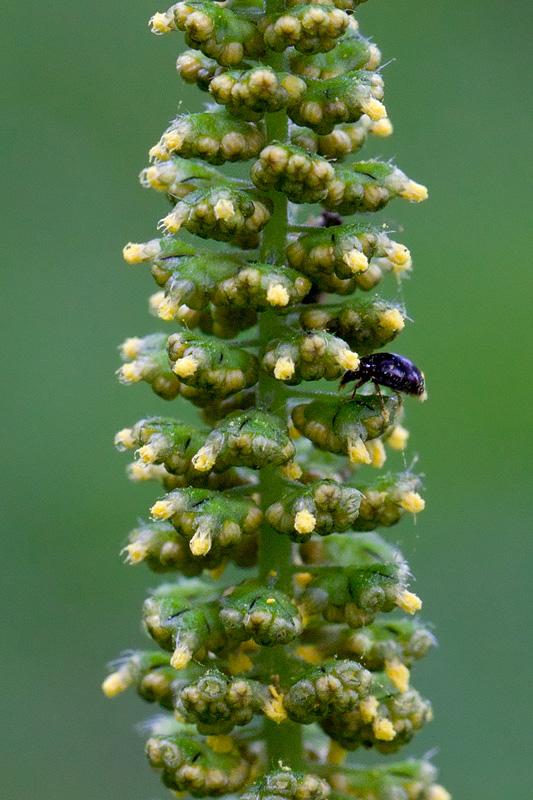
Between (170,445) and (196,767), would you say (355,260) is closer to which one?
(170,445)

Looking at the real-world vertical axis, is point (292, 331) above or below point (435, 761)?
above

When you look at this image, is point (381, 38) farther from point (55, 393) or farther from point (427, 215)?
point (55, 393)

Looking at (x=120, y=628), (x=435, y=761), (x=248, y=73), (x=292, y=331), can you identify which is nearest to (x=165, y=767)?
(x=292, y=331)

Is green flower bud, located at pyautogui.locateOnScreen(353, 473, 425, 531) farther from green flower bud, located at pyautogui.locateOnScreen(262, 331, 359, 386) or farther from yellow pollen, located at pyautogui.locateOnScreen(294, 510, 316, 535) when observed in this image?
green flower bud, located at pyautogui.locateOnScreen(262, 331, 359, 386)

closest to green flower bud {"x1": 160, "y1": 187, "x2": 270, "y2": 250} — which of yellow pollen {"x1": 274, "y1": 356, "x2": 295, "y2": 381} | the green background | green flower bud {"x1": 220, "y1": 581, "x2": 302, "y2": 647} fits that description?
yellow pollen {"x1": 274, "y1": 356, "x2": 295, "y2": 381}

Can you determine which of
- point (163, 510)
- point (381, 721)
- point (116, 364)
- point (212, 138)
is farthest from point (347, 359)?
point (116, 364)

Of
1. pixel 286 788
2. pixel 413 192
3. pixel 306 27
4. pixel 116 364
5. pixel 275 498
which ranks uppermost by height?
pixel 116 364
